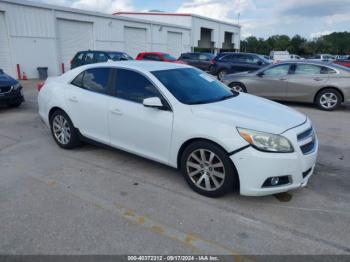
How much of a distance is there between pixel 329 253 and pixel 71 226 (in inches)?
97.4

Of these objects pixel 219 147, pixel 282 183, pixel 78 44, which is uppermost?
pixel 78 44

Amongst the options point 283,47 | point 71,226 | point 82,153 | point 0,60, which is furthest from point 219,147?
point 283,47

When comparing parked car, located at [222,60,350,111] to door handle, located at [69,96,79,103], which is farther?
parked car, located at [222,60,350,111]

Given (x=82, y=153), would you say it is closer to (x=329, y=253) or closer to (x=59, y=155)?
(x=59, y=155)

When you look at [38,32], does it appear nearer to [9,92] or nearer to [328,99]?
[9,92]

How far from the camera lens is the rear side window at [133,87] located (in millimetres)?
Result: 3846

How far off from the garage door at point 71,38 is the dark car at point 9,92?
11803 mm

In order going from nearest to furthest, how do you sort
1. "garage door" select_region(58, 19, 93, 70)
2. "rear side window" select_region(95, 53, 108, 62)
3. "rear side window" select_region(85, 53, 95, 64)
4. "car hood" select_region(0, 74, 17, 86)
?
"car hood" select_region(0, 74, 17, 86) < "rear side window" select_region(95, 53, 108, 62) < "rear side window" select_region(85, 53, 95, 64) < "garage door" select_region(58, 19, 93, 70)

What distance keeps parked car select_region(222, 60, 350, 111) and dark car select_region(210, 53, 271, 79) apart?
733 cm

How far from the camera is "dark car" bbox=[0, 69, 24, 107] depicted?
7.75 metres

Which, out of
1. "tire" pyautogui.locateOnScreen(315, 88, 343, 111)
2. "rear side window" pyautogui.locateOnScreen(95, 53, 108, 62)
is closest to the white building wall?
"rear side window" pyautogui.locateOnScreen(95, 53, 108, 62)

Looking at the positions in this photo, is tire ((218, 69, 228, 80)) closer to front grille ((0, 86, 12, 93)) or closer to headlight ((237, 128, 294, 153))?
front grille ((0, 86, 12, 93))

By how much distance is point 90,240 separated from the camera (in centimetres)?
269

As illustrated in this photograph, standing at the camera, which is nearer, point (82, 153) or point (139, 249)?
point (139, 249)
